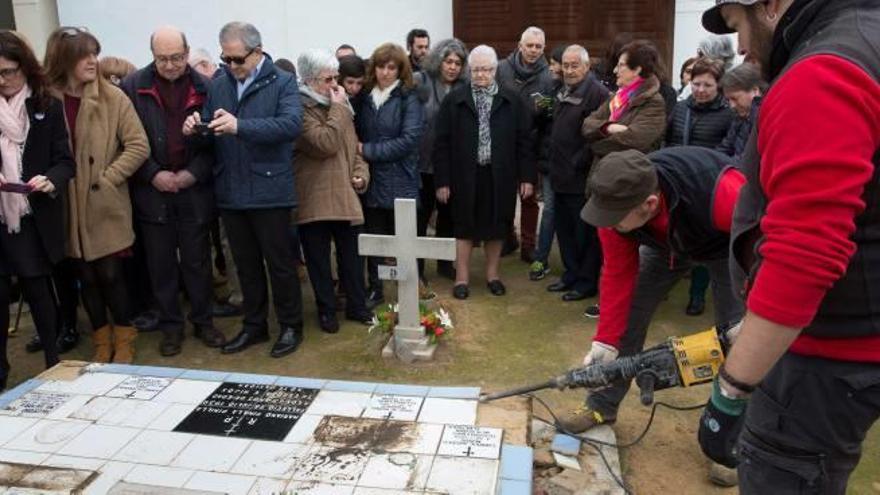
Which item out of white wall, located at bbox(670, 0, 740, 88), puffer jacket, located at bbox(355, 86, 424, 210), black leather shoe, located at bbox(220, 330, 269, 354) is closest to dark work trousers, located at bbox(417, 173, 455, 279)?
puffer jacket, located at bbox(355, 86, 424, 210)

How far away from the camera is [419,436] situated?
262 cm

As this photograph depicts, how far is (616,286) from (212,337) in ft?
8.54

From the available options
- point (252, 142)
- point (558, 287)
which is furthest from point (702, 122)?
point (252, 142)

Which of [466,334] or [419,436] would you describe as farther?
[466,334]

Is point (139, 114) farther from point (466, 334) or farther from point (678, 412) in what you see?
point (678, 412)

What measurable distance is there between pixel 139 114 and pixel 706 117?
3387 millimetres

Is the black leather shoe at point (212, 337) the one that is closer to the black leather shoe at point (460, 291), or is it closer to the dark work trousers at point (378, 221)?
the dark work trousers at point (378, 221)

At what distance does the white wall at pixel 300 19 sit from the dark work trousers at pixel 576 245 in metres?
3.20

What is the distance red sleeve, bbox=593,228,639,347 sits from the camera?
285 cm

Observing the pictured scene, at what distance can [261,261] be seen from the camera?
14.1ft

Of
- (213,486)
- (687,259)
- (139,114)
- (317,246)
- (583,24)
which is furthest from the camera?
(583,24)

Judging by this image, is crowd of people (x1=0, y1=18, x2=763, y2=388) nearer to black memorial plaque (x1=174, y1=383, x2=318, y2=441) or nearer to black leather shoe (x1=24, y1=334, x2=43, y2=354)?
black leather shoe (x1=24, y1=334, x2=43, y2=354)

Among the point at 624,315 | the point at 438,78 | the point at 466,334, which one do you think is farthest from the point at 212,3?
the point at 624,315

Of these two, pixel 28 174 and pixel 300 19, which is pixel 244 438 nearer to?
pixel 28 174
